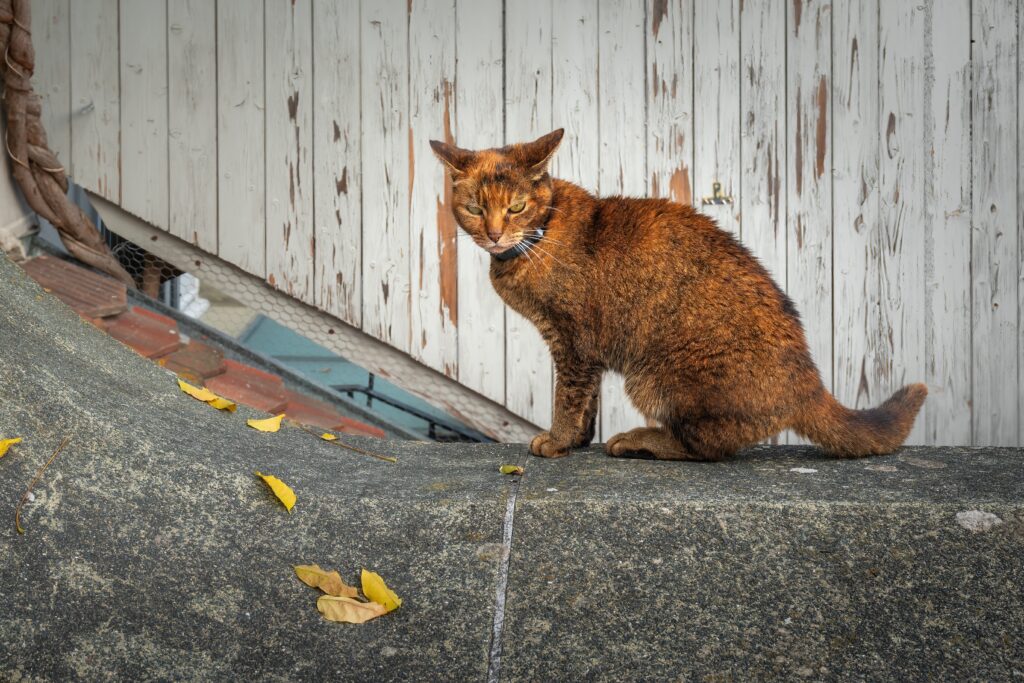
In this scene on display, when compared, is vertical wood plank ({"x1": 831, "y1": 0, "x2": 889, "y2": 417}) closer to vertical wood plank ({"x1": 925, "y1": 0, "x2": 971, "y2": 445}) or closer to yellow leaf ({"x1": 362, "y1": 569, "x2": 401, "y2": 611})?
vertical wood plank ({"x1": 925, "y1": 0, "x2": 971, "y2": 445})

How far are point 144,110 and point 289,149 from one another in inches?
22.0

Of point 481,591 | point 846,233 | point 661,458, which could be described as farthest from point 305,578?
point 846,233

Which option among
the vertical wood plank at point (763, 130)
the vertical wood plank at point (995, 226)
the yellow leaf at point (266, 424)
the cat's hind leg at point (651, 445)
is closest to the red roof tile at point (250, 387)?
the yellow leaf at point (266, 424)

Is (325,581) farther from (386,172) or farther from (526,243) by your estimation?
(386,172)

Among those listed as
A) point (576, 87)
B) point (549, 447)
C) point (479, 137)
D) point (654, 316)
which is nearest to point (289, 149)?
point (479, 137)

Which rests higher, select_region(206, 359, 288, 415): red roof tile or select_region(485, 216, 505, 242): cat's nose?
select_region(485, 216, 505, 242): cat's nose

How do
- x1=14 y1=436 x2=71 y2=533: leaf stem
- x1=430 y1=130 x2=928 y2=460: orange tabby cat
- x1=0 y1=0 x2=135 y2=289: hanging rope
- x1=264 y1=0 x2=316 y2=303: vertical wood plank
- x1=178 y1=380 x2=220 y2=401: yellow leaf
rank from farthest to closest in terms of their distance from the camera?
x1=264 y1=0 x2=316 y2=303: vertical wood plank, x1=0 y1=0 x2=135 y2=289: hanging rope, x1=178 y1=380 x2=220 y2=401: yellow leaf, x1=430 y1=130 x2=928 y2=460: orange tabby cat, x1=14 y1=436 x2=71 y2=533: leaf stem

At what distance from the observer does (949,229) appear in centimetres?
338

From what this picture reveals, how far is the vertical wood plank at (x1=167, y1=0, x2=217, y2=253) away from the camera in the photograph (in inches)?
137

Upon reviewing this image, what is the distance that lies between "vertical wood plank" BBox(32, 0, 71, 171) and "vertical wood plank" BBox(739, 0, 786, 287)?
2.45 meters

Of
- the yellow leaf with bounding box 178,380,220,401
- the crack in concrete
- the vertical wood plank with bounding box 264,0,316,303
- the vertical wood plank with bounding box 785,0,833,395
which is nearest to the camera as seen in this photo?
the crack in concrete

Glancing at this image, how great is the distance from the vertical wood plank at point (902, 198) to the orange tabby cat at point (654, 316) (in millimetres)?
1073

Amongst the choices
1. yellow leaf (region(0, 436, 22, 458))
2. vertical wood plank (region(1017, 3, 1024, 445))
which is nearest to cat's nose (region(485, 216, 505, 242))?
yellow leaf (region(0, 436, 22, 458))

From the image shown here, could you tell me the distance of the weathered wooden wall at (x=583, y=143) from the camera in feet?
11.0
